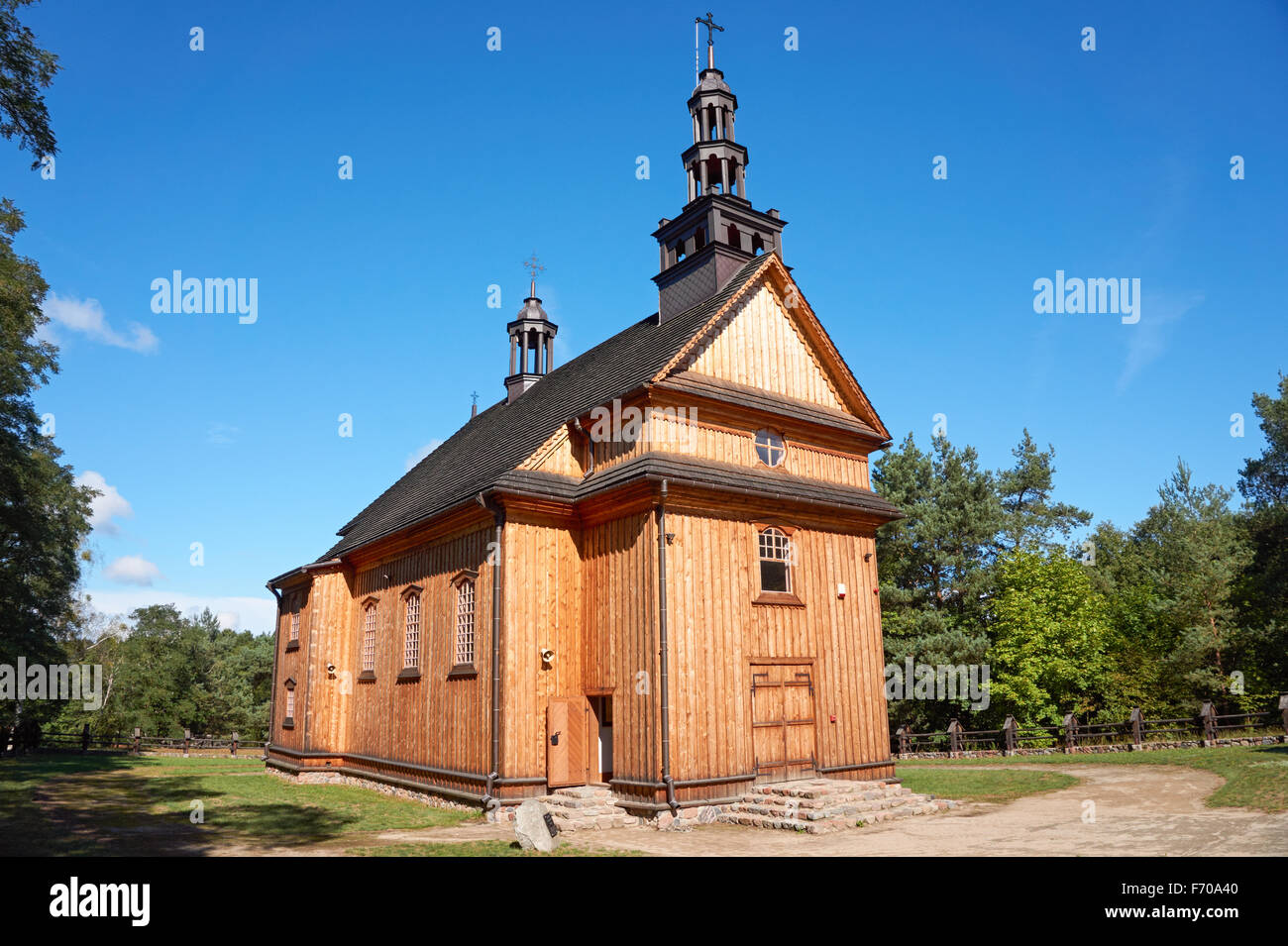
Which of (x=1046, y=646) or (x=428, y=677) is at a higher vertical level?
(x=428, y=677)

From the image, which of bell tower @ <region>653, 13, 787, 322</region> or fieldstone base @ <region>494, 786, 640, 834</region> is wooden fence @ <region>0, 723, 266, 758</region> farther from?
bell tower @ <region>653, 13, 787, 322</region>

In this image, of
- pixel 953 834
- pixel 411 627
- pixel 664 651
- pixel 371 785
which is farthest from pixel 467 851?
pixel 371 785

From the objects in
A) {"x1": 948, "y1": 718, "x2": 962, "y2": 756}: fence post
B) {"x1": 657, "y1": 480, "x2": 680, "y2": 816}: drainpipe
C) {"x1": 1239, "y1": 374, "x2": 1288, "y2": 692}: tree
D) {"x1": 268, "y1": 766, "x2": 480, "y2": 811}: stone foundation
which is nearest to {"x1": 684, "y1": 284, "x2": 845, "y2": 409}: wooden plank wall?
{"x1": 657, "y1": 480, "x2": 680, "y2": 816}: drainpipe

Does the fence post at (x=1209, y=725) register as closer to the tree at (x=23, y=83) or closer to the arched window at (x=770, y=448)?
the arched window at (x=770, y=448)

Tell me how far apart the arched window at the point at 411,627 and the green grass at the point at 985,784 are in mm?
12261

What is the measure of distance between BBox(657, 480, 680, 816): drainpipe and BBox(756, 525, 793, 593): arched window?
2.64 meters

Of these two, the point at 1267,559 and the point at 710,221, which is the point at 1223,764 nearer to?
the point at 710,221

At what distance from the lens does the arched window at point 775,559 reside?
17.3 meters

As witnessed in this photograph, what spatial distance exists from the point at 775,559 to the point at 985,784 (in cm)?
746

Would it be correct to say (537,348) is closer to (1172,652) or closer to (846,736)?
(846,736)

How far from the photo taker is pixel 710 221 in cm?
2073

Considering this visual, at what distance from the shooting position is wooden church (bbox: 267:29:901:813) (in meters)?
15.7

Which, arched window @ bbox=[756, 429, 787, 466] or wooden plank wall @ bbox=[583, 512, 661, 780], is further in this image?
arched window @ bbox=[756, 429, 787, 466]

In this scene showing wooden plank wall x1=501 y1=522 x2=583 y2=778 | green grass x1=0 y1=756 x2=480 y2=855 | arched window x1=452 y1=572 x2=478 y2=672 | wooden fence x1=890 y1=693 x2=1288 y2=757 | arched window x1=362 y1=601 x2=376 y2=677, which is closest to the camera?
green grass x1=0 y1=756 x2=480 y2=855
